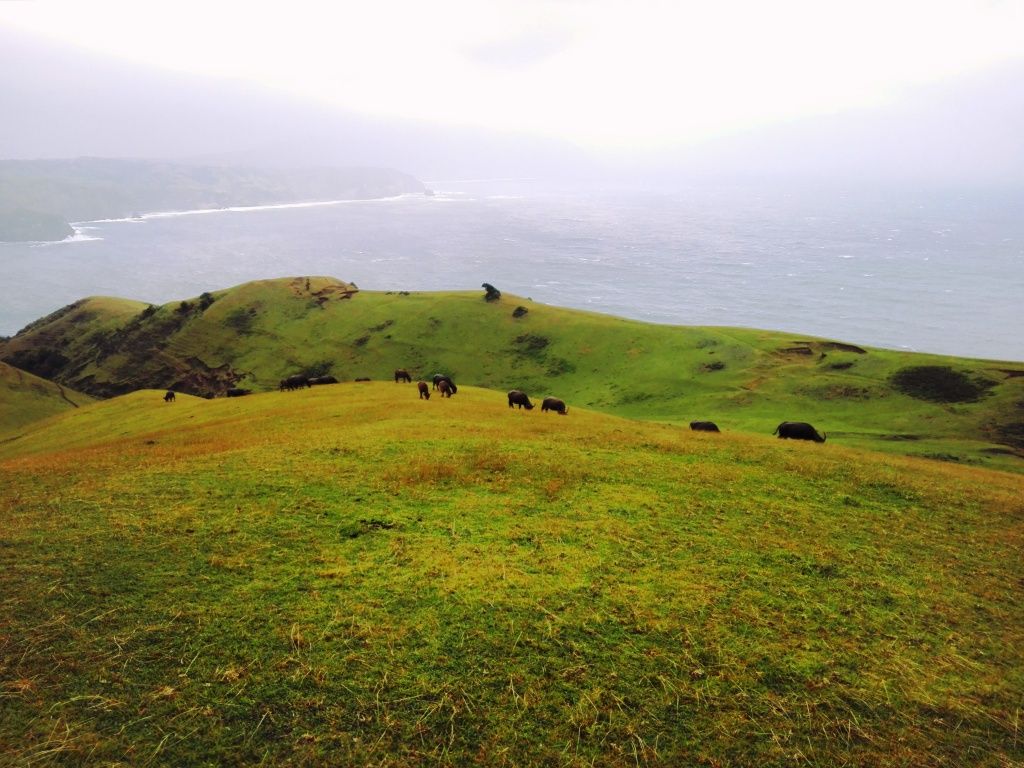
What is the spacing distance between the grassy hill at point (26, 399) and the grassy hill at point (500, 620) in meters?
89.6

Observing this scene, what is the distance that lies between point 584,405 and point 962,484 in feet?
195

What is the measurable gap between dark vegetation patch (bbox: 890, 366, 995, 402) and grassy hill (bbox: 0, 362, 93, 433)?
5161 inches

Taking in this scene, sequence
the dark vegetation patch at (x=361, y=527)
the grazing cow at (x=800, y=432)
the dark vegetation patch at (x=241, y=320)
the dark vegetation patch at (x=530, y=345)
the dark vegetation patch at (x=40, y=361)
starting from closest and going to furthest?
1. the dark vegetation patch at (x=361, y=527)
2. the grazing cow at (x=800, y=432)
3. the dark vegetation patch at (x=530, y=345)
4. the dark vegetation patch at (x=241, y=320)
5. the dark vegetation patch at (x=40, y=361)

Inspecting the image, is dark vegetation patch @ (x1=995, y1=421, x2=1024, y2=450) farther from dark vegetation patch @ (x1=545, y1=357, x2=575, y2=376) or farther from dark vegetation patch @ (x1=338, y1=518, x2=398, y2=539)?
dark vegetation patch @ (x1=338, y1=518, x2=398, y2=539)

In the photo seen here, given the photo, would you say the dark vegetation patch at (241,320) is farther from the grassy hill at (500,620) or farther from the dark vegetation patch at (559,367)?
the grassy hill at (500,620)

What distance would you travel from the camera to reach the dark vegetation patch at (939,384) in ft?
216

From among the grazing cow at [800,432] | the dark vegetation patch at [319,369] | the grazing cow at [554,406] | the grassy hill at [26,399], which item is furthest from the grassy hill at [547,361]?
the grazing cow at [554,406]

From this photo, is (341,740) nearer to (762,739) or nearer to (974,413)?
(762,739)

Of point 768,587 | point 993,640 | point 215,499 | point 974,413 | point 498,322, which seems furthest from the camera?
point 498,322

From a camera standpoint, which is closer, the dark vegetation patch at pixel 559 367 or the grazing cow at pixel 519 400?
the grazing cow at pixel 519 400

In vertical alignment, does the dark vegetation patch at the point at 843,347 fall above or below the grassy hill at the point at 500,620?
above

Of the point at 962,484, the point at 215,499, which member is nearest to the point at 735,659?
the point at 215,499

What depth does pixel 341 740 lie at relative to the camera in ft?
25.8

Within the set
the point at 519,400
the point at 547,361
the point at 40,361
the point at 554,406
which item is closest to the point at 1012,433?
the point at 554,406
